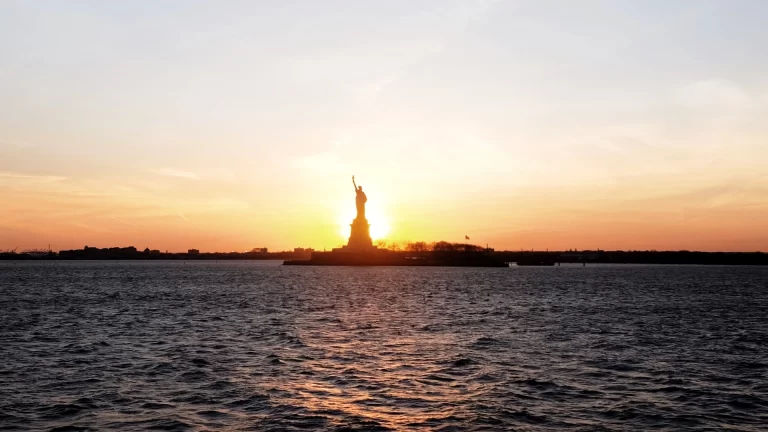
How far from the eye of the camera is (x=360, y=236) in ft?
541

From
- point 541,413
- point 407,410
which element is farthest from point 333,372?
point 541,413

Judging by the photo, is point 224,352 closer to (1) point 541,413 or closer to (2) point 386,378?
(2) point 386,378

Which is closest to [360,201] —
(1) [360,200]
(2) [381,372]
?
(1) [360,200]

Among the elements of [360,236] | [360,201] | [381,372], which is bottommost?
[381,372]

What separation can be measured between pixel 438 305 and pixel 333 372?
33.1m

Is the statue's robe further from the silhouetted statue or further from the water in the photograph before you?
the water

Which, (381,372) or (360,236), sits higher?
(360,236)

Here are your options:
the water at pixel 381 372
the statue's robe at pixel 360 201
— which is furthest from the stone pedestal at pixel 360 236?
the water at pixel 381 372

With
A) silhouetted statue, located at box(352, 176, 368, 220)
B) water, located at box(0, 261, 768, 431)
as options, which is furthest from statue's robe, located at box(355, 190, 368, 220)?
water, located at box(0, 261, 768, 431)

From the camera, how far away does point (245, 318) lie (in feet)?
147

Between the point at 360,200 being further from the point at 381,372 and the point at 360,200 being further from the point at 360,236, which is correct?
the point at 381,372

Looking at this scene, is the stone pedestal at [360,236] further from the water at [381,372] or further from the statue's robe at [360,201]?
the water at [381,372]

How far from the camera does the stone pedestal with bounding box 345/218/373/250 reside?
531 ft

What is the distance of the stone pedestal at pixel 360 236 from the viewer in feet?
531
